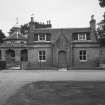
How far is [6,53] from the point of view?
31.5 m

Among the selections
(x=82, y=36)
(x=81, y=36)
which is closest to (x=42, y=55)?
(x=81, y=36)

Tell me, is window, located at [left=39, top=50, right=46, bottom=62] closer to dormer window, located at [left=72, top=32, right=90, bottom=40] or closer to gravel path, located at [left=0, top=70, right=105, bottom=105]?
dormer window, located at [left=72, top=32, right=90, bottom=40]

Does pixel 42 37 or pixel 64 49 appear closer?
pixel 64 49

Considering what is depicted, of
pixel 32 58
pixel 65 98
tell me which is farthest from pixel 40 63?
pixel 65 98

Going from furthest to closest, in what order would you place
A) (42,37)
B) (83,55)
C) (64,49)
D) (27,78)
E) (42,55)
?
(42,37), (42,55), (83,55), (64,49), (27,78)

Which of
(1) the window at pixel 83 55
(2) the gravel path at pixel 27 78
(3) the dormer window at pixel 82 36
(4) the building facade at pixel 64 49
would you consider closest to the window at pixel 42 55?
(4) the building facade at pixel 64 49

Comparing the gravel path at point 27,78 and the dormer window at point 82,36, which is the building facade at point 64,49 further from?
the gravel path at point 27,78

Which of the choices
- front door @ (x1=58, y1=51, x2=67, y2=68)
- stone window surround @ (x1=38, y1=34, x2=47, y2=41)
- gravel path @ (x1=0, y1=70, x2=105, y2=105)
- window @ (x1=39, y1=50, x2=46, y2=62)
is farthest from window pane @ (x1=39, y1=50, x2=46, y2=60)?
gravel path @ (x1=0, y1=70, x2=105, y2=105)

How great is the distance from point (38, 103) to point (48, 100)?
61cm

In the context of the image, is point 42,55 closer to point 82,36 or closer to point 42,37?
point 42,37

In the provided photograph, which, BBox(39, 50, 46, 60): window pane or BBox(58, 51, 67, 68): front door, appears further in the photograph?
BBox(39, 50, 46, 60): window pane

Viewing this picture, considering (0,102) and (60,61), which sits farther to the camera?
(60,61)

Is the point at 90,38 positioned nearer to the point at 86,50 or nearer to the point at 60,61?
the point at 86,50

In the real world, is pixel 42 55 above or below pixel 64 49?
below
